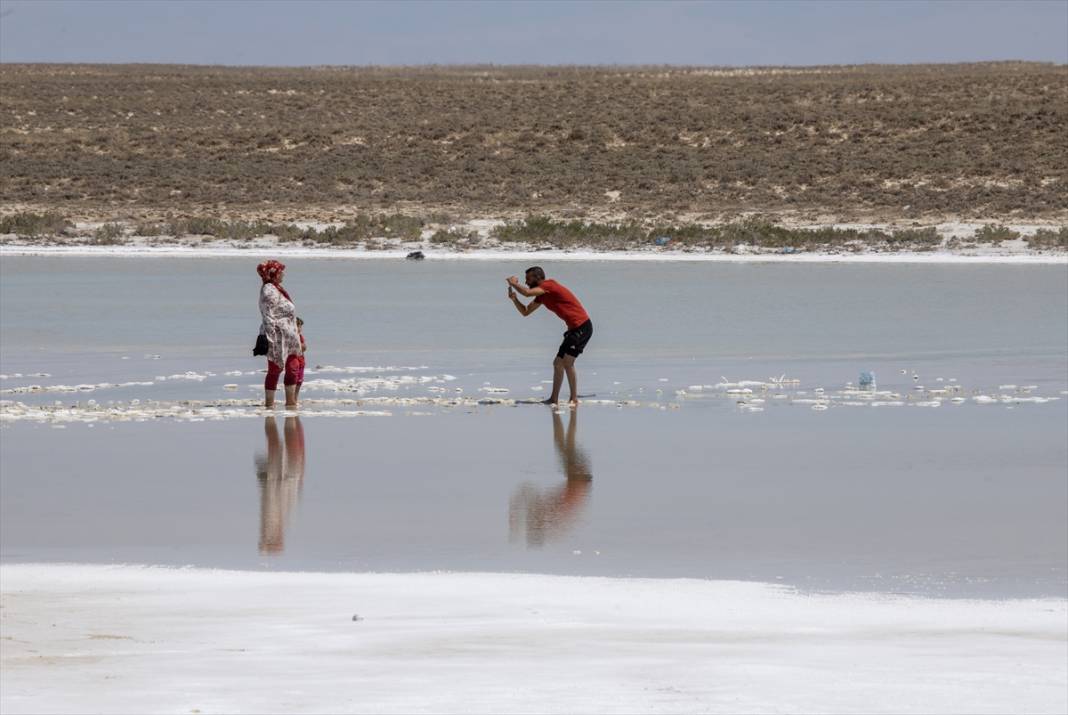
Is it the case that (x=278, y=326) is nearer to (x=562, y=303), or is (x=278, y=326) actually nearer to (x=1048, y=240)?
(x=562, y=303)

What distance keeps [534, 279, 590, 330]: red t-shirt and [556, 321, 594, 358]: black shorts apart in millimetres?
67

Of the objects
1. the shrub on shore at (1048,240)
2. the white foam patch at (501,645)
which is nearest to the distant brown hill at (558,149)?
the shrub on shore at (1048,240)

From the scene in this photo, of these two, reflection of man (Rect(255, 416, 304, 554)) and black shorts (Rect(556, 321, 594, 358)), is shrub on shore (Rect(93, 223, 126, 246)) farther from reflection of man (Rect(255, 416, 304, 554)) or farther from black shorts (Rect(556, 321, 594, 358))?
reflection of man (Rect(255, 416, 304, 554))

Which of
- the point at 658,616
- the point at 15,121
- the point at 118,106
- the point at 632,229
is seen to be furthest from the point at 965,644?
the point at 118,106

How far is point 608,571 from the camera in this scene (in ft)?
27.0

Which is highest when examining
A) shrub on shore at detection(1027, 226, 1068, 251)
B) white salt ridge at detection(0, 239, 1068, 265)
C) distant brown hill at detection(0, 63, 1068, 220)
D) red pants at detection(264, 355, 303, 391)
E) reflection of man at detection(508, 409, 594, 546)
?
distant brown hill at detection(0, 63, 1068, 220)

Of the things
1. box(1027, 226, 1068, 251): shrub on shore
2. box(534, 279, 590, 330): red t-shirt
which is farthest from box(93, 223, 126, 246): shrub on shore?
box(534, 279, 590, 330): red t-shirt

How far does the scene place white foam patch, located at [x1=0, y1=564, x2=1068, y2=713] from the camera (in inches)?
223

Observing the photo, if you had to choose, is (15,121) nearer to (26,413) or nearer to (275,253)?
(275,253)

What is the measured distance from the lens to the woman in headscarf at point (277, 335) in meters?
13.9

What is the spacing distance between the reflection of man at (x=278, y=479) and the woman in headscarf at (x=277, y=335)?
43 cm

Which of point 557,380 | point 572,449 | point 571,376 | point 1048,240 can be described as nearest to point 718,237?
point 1048,240

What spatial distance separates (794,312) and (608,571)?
14.9 meters

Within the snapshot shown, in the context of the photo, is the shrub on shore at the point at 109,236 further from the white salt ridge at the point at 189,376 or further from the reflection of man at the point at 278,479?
the reflection of man at the point at 278,479
